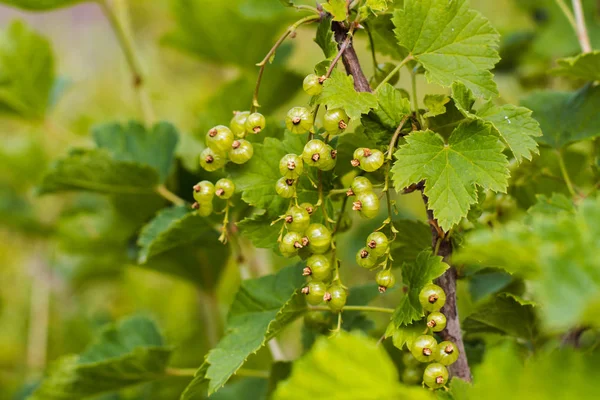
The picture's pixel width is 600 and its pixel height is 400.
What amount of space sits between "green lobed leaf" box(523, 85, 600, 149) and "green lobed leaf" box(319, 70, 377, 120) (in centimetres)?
32

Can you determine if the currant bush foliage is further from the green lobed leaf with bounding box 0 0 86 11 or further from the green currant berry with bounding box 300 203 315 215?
the green lobed leaf with bounding box 0 0 86 11

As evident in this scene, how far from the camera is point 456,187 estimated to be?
0.51 metres

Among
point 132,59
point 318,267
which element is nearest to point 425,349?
point 318,267

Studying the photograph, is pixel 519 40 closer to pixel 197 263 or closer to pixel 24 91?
pixel 197 263

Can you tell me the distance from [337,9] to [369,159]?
12 cm

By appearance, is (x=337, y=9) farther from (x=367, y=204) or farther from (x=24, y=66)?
(x=24, y=66)

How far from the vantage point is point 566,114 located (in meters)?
0.73

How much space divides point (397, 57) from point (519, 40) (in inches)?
29.5

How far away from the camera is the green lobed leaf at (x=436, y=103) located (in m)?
0.53

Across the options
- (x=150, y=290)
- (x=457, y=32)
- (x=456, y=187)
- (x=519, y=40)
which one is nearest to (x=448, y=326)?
(x=456, y=187)

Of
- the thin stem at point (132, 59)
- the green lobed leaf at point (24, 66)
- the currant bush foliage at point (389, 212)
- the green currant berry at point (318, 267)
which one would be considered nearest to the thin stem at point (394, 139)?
the currant bush foliage at point (389, 212)

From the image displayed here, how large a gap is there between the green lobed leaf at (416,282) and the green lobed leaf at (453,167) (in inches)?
1.3

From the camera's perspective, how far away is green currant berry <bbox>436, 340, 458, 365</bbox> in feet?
1.60

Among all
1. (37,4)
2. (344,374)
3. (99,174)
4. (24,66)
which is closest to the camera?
(344,374)
